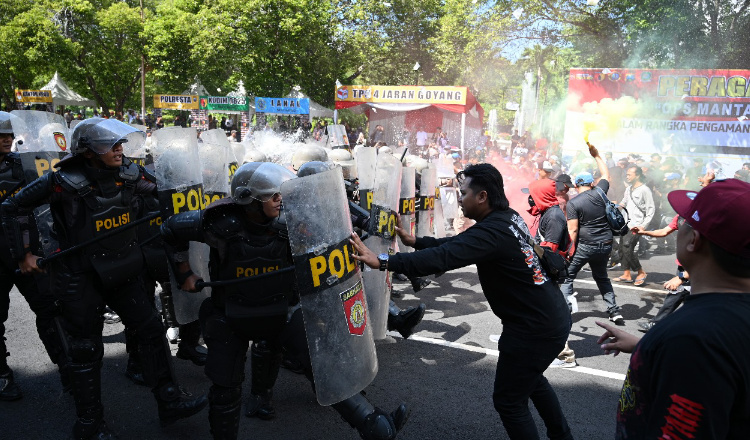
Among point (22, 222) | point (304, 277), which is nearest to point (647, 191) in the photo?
point (304, 277)

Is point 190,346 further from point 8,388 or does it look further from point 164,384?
point 8,388

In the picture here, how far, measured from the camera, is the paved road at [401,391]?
12.6 feet

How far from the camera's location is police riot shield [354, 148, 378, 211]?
19.8 ft

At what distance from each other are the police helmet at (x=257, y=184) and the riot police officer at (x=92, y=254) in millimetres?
996

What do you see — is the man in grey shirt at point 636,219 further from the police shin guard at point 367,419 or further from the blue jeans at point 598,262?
the police shin guard at point 367,419

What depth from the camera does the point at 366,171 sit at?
610 cm

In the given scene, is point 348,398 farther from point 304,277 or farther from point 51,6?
point 51,6

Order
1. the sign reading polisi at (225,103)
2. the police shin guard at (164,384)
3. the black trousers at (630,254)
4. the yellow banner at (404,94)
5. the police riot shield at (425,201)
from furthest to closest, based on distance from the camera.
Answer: the sign reading polisi at (225,103) → the yellow banner at (404,94) → the black trousers at (630,254) → the police riot shield at (425,201) → the police shin guard at (164,384)

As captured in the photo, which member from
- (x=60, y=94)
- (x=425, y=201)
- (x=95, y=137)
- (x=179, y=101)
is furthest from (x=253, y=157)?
(x=60, y=94)

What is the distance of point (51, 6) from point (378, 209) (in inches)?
1216

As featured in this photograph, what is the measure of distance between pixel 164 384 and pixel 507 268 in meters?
2.36

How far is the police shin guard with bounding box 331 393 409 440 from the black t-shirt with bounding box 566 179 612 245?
411 cm

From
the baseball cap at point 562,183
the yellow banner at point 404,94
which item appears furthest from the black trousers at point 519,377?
the yellow banner at point 404,94

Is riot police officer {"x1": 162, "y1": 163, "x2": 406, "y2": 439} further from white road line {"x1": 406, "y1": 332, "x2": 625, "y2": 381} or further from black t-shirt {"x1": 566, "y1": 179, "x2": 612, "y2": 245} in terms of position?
black t-shirt {"x1": 566, "y1": 179, "x2": 612, "y2": 245}
